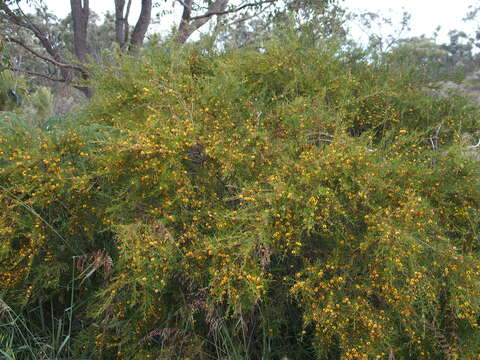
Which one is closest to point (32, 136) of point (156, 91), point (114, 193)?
point (114, 193)

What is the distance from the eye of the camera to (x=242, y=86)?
133 inches

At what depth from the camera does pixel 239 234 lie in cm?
236

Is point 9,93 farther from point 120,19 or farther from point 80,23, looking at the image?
point 120,19

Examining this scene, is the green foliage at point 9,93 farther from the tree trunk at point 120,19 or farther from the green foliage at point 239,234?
the tree trunk at point 120,19

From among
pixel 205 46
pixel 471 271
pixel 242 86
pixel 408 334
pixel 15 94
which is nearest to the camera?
pixel 471 271

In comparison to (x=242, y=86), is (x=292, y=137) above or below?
below

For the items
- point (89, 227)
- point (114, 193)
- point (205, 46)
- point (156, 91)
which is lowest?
point (89, 227)

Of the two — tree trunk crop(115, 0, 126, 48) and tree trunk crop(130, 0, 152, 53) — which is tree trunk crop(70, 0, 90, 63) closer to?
tree trunk crop(115, 0, 126, 48)

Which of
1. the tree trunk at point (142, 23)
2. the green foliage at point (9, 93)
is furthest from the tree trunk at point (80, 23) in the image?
the green foliage at point (9, 93)

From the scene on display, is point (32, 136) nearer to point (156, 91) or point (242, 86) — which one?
point (156, 91)

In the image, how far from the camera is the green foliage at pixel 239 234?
234 cm

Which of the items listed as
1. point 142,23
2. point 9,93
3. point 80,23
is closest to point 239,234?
point 9,93

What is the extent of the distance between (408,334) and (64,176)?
2.37 meters

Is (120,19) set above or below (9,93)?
above
